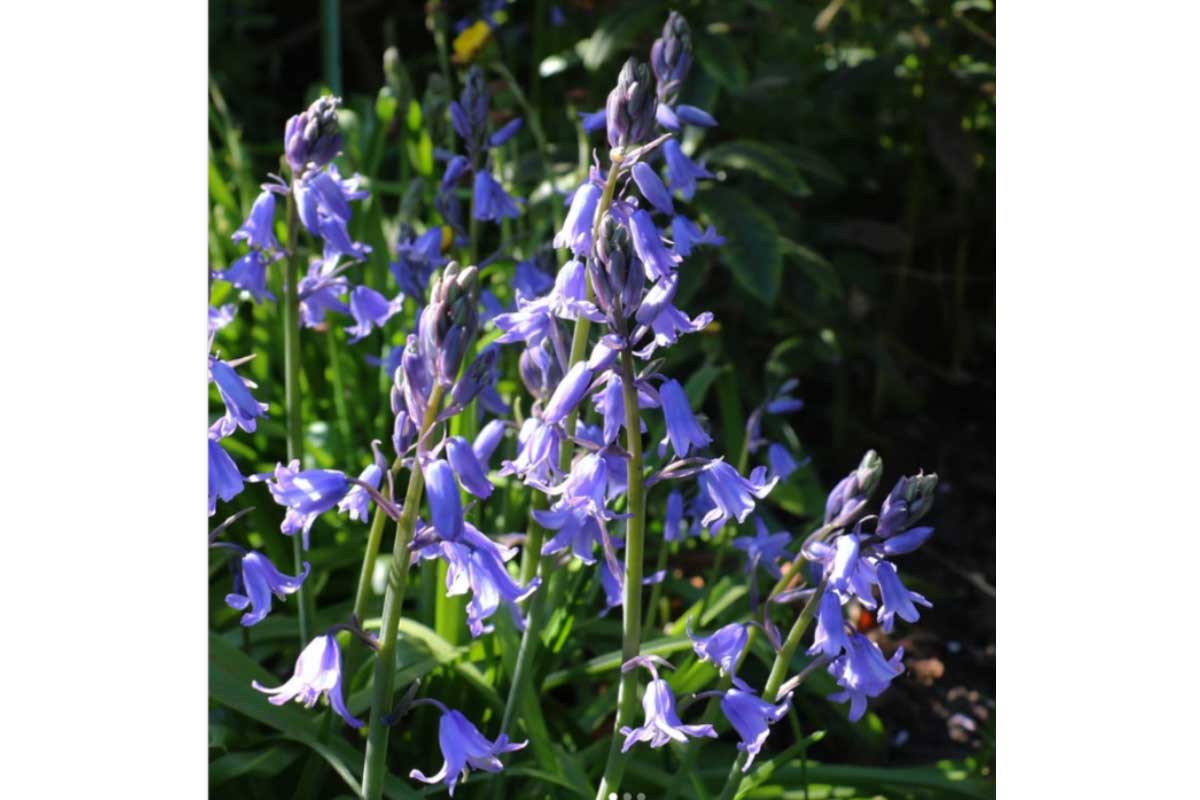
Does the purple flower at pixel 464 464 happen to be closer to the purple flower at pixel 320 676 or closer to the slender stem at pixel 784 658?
the purple flower at pixel 320 676

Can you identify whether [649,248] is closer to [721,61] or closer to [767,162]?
[767,162]

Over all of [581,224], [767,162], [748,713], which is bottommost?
[748,713]

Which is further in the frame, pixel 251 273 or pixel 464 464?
pixel 251 273

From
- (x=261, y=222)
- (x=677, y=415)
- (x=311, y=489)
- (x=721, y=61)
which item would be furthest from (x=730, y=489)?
(x=721, y=61)

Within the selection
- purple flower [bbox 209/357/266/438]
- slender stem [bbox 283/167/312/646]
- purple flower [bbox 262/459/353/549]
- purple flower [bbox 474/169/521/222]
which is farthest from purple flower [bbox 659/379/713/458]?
purple flower [bbox 474/169/521/222]
